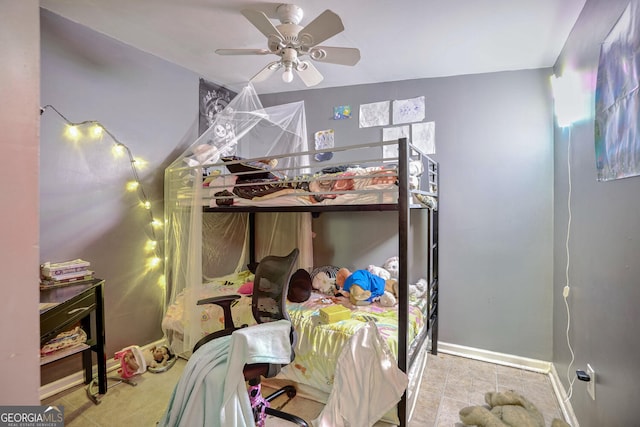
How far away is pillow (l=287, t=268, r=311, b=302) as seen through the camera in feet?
8.52

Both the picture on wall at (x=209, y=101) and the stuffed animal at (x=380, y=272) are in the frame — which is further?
the picture on wall at (x=209, y=101)

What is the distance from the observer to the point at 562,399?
2045 millimetres

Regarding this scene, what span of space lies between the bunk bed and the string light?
0.88ft

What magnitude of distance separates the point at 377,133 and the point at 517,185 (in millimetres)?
1420

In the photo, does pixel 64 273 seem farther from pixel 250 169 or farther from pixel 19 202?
pixel 19 202

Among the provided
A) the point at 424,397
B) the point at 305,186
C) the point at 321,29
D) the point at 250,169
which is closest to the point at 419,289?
the point at 424,397

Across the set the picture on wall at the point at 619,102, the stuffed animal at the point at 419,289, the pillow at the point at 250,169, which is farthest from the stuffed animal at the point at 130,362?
the picture on wall at the point at 619,102

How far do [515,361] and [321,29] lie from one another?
10.2 feet

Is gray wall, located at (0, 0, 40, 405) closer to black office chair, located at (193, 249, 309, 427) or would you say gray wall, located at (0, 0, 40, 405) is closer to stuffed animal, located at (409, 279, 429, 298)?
black office chair, located at (193, 249, 309, 427)

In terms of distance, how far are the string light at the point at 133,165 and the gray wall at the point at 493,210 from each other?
7.24 feet

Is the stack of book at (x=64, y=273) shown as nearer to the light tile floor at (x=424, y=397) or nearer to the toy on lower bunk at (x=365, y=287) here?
the light tile floor at (x=424, y=397)

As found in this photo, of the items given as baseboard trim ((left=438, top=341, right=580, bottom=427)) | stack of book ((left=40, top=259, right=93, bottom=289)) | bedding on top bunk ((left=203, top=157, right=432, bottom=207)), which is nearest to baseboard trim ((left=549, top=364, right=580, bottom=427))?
baseboard trim ((left=438, top=341, right=580, bottom=427))

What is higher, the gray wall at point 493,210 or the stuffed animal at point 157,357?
the gray wall at point 493,210

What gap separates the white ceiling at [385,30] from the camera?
1.93 meters
